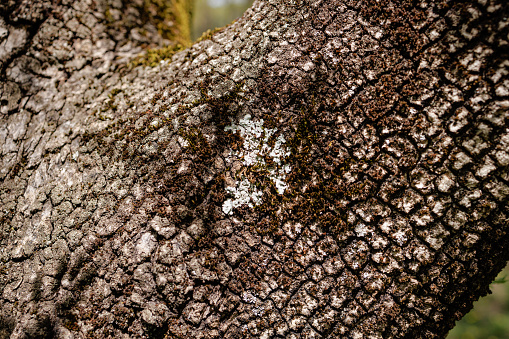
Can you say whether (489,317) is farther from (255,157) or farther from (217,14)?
(217,14)

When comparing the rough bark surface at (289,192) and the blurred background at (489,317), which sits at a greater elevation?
the rough bark surface at (289,192)

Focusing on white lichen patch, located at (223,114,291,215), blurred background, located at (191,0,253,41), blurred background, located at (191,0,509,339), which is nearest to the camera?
white lichen patch, located at (223,114,291,215)

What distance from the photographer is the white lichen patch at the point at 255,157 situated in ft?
4.07

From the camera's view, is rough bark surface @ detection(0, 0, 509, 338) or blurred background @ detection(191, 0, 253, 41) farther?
blurred background @ detection(191, 0, 253, 41)

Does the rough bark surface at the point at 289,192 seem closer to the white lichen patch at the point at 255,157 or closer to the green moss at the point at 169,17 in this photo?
the white lichen patch at the point at 255,157

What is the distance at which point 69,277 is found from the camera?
1.29m

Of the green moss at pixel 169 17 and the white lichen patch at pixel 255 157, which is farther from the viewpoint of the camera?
the green moss at pixel 169 17

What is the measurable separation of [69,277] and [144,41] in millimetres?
1401

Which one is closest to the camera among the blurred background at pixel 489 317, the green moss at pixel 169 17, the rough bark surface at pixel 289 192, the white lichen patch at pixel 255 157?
the rough bark surface at pixel 289 192

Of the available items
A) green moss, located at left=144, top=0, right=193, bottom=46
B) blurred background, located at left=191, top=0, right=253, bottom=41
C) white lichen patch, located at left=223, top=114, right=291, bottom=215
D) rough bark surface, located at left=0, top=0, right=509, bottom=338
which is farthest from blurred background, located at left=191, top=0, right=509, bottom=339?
blurred background, located at left=191, top=0, right=253, bottom=41

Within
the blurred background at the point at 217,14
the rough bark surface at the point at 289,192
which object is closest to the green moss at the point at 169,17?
the rough bark surface at the point at 289,192

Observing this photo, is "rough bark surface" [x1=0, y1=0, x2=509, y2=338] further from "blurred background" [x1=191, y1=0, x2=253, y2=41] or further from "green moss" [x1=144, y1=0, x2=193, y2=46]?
"blurred background" [x1=191, y1=0, x2=253, y2=41]

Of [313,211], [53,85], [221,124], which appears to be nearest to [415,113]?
[313,211]

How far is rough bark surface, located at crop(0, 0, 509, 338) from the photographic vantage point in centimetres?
109
